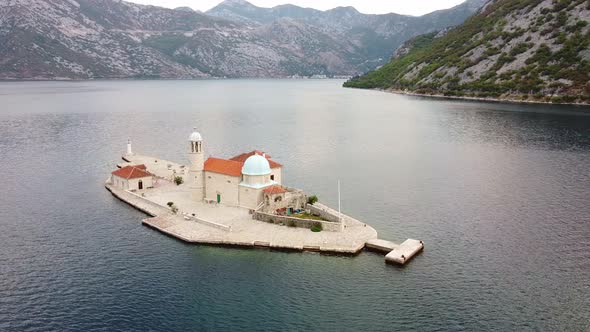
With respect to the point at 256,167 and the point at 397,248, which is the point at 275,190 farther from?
the point at 397,248

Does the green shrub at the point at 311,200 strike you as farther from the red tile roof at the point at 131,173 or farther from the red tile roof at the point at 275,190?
the red tile roof at the point at 131,173

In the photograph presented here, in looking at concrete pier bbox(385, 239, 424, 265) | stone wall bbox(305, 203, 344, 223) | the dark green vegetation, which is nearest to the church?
the dark green vegetation

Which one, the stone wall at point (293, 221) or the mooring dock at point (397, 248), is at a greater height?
the stone wall at point (293, 221)

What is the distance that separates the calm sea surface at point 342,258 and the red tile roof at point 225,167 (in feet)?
42.6

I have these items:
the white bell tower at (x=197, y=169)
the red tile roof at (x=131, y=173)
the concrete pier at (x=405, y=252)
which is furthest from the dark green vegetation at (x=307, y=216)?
the red tile roof at (x=131, y=173)

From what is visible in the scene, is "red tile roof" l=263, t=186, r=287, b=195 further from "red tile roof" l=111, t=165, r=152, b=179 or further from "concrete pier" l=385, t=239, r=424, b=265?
"red tile roof" l=111, t=165, r=152, b=179

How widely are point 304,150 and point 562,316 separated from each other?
82.2 m

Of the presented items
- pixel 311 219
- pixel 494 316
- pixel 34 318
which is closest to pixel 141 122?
pixel 311 219

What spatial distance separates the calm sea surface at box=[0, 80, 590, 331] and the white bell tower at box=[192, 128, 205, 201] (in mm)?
9118

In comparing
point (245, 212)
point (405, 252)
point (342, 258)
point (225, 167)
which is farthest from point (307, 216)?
point (405, 252)

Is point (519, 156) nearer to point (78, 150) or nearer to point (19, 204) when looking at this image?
point (19, 204)

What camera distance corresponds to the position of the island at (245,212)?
57.9m

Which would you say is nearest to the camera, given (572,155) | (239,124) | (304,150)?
(572,155)

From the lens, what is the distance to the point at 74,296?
46.0 meters
